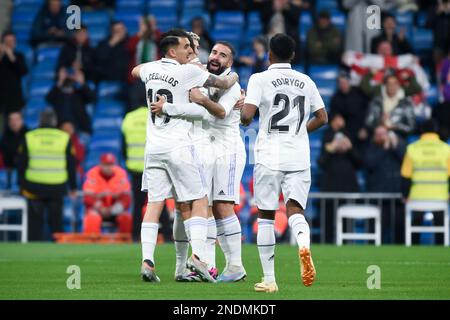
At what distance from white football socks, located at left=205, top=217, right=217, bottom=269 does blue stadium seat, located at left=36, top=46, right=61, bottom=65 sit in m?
14.3

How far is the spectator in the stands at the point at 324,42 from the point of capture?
83.1 ft

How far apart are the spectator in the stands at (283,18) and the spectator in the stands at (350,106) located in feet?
5.47

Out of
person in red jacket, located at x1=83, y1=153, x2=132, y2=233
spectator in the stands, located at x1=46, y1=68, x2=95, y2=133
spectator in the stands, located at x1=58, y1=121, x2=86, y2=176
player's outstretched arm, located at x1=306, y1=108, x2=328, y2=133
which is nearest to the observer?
player's outstretched arm, located at x1=306, y1=108, x2=328, y2=133

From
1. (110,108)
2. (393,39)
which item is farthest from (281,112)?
(110,108)

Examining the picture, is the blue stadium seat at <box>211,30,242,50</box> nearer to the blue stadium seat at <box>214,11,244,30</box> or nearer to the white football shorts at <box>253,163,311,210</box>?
the blue stadium seat at <box>214,11,244,30</box>

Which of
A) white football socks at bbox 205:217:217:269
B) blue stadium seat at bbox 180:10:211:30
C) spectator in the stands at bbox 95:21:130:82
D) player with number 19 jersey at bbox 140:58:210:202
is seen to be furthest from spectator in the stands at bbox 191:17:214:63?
player with number 19 jersey at bbox 140:58:210:202

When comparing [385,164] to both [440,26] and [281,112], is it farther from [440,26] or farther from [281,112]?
[281,112]

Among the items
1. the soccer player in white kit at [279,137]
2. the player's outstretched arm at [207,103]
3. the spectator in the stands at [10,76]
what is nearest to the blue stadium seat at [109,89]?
the spectator in the stands at [10,76]

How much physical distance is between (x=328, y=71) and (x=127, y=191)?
18.2ft

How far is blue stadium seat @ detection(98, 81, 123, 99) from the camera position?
87.8 feet

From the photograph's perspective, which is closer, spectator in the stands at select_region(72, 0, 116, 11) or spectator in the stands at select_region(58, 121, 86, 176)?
spectator in the stands at select_region(58, 121, 86, 176)

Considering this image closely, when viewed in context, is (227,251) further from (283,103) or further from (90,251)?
(90,251)
